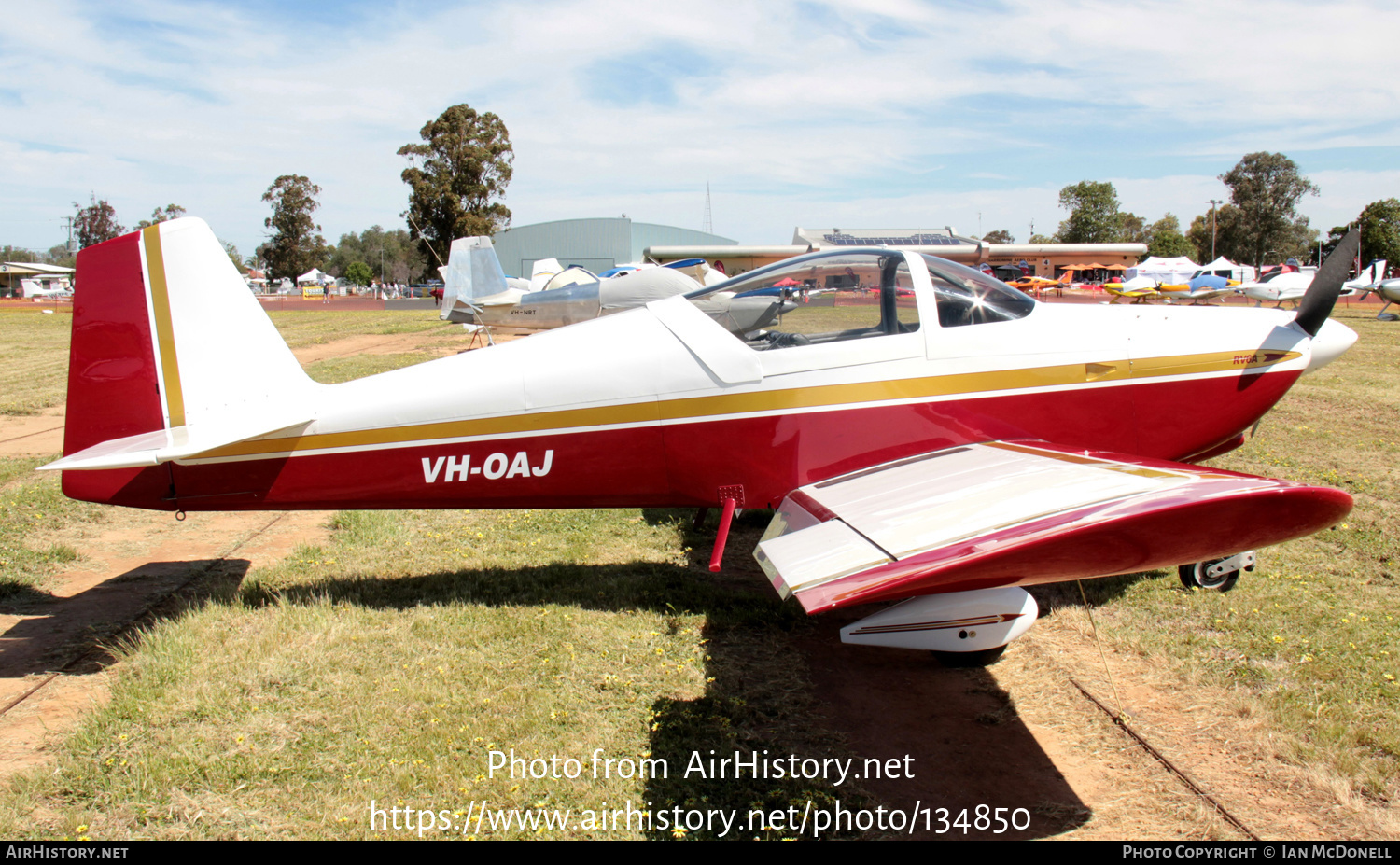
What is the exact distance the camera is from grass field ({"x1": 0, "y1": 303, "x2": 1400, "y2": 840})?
3.00 m

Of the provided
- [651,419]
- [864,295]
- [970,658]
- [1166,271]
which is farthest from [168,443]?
[1166,271]

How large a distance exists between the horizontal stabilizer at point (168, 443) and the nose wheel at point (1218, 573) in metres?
5.19

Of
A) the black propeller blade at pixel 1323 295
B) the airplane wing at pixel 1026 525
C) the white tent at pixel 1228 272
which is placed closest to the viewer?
the airplane wing at pixel 1026 525

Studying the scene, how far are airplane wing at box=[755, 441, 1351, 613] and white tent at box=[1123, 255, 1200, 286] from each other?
41908 mm

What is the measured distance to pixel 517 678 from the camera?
3.86 m

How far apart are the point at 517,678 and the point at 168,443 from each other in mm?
2141

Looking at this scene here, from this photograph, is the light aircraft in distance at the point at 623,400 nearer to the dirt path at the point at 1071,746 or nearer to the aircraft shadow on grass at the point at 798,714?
the dirt path at the point at 1071,746

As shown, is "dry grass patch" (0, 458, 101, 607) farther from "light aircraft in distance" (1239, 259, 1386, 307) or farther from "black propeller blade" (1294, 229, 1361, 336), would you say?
"light aircraft in distance" (1239, 259, 1386, 307)

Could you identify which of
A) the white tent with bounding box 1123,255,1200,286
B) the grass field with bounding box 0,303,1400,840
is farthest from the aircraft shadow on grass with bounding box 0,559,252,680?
the white tent with bounding box 1123,255,1200,286

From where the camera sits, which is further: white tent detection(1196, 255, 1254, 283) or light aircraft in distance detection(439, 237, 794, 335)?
white tent detection(1196, 255, 1254, 283)

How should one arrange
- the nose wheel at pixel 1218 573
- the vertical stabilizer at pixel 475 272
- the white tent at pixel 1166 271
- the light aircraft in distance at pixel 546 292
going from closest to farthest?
the nose wheel at pixel 1218 573 → the light aircraft in distance at pixel 546 292 → the vertical stabilizer at pixel 475 272 → the white tent at pixel 1166 271

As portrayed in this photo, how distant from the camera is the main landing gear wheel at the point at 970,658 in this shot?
397 cm

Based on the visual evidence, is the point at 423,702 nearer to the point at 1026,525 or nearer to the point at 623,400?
the point at 623,400

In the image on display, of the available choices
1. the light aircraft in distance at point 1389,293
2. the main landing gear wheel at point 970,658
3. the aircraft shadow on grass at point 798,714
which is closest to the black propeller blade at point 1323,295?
the main landing gear wheel at point 970,658
